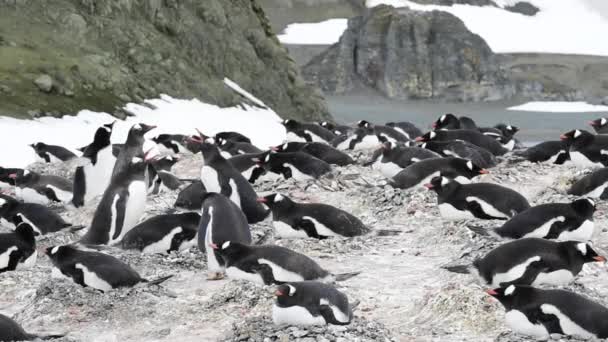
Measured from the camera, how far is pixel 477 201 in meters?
9.13

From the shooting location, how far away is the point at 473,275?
7203 mm

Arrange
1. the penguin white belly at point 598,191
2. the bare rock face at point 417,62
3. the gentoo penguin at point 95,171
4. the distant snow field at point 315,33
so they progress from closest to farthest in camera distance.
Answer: the penguin white belly at point 598,191
the gentoo penguin at point 95,171
the bare rock face at point 417,62
the distant snow field at point 315,33

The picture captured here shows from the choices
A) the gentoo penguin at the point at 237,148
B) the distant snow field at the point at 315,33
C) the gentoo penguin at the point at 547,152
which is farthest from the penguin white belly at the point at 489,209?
the distant snow field at the point at 315,33

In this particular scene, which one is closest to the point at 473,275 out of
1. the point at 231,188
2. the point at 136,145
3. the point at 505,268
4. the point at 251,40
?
the point at 505,268

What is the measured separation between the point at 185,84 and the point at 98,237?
17.1m

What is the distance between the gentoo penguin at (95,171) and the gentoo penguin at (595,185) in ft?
20.0

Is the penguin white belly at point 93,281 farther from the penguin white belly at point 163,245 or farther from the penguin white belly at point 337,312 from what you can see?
the penguin white belly at point 337,312

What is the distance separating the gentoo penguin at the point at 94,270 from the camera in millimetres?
7156

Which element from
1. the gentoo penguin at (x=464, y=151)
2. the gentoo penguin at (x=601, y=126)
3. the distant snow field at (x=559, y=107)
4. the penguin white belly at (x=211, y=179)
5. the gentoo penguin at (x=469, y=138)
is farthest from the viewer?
the distant snow field at (x=559, y=107)

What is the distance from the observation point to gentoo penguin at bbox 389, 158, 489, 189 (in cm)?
1067

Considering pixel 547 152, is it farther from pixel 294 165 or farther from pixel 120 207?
pixel 120 207

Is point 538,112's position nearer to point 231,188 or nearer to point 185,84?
point 185,84

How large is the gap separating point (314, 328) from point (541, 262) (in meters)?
2.06

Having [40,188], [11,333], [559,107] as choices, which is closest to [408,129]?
[40,188]
